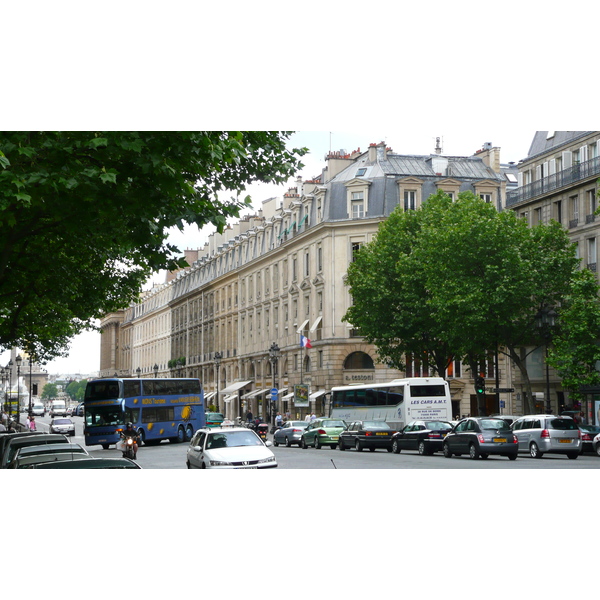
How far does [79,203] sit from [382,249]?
38.5 m

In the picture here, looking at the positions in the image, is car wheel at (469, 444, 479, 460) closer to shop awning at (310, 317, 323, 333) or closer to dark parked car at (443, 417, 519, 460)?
dark parked car at (443, 417, 519, 460)

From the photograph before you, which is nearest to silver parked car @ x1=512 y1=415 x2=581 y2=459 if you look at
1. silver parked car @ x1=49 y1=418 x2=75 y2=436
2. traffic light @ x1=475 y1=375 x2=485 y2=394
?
traffic light @ x1=475 y1=375 x2=485 y2=394

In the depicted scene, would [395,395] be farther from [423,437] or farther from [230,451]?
[230,451]

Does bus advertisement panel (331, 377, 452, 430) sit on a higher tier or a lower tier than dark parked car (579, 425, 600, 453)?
higher

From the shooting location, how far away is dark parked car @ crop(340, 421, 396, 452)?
41062 mm

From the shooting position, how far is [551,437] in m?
35.1

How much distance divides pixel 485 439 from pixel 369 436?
839 cm

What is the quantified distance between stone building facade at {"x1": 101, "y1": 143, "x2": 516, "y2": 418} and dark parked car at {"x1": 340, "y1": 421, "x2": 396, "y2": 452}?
23.4 metres

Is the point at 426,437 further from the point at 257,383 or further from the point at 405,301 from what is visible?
the point at 257,383

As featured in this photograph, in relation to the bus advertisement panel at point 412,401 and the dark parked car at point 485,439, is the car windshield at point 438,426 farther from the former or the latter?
the bus advertisement panel at point 412,401

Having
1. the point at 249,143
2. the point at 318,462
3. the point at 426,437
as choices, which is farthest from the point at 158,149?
the point at 426,437

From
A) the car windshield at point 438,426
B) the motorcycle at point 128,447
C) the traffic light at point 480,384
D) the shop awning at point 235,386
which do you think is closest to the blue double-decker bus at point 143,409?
the motorcycle at point 128,447

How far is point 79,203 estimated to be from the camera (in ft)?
53.8

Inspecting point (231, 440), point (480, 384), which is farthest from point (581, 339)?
point (231, 440)
